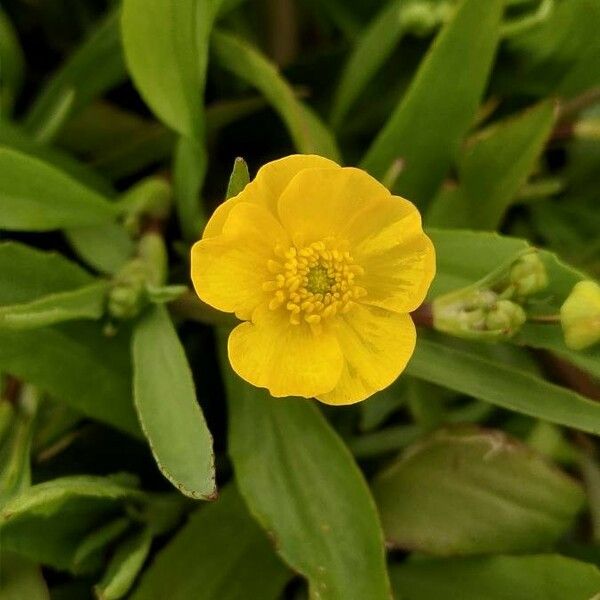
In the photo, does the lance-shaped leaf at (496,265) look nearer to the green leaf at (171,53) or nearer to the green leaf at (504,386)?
the green leaf at (504,386)

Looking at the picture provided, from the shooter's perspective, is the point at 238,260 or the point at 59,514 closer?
the point at 238,260

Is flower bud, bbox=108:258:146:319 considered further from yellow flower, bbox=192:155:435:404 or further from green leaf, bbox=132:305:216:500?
yellow flower, bbox=192:155:435:404

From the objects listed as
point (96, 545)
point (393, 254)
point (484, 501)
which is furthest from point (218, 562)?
point (393, 254)

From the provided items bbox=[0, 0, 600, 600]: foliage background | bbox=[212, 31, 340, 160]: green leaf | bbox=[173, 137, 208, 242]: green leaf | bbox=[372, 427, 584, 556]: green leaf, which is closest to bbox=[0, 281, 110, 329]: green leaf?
bbox=[0, 0, 600, 600]: foliage background

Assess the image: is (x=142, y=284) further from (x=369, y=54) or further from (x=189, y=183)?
(x=369, y=54)

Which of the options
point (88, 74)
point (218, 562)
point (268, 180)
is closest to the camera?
point (268, 180)

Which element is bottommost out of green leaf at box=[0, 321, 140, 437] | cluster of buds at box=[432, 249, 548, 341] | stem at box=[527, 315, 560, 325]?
green leaf at box=[0, 321, 140, 437]

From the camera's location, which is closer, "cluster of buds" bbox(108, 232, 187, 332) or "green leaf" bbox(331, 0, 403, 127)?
"cluster of buds" bbox(108, 232, 187, 332)
